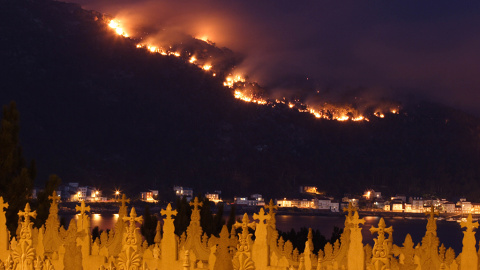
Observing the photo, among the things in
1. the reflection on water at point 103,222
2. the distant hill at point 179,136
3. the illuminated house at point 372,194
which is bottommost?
the reflection on water at point 103,222

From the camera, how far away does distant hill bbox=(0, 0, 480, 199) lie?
6437 inches

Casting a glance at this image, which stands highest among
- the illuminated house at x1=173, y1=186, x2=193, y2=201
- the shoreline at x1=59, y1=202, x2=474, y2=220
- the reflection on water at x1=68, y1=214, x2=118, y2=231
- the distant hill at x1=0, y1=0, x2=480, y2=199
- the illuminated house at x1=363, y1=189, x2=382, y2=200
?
the distant hill at x1=0, y1=0, x2=480, y2=199

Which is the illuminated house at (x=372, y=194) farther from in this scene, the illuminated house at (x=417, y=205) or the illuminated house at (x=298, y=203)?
the illuminated house at (x=298, y=203)

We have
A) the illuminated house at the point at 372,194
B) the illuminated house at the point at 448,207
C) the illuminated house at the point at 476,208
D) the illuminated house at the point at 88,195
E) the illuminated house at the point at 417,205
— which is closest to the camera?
the illuminated house at the point at 88,195

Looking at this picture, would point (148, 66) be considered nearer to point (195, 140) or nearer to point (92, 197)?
point (195, 140)

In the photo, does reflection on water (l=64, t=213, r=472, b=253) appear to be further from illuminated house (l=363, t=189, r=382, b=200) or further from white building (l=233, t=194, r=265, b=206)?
illuminated house (l=363, t=189, r=382, b=200)

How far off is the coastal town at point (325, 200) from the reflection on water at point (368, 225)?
3361 millimetres

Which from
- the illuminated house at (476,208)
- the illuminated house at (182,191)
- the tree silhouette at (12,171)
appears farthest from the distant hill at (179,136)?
the tree silhouette at (12,171)

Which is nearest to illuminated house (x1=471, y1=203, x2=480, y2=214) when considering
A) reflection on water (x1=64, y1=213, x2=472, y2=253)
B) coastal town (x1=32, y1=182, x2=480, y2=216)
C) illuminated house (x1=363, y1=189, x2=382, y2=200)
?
coastal town (x1=32, y1=182, x2=480, y2=216)

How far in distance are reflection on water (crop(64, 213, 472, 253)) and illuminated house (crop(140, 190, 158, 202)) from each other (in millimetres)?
7527

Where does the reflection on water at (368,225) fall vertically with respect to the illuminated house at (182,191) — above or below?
below

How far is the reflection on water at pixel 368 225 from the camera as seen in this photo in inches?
4090

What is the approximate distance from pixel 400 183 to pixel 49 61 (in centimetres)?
9941

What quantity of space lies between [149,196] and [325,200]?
156 feet
